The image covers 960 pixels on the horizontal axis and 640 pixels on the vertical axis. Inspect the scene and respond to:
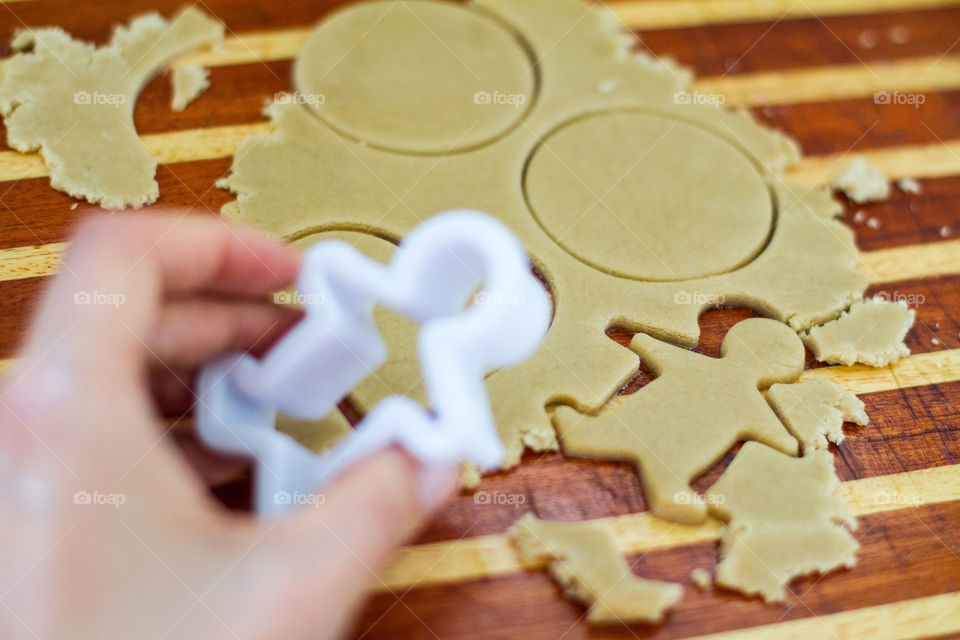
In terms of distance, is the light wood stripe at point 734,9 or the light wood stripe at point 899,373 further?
the light wood stripe at point 734,9

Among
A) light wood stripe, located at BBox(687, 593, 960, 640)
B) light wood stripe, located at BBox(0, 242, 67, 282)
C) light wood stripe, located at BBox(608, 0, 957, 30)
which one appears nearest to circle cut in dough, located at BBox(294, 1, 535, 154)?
light wood stripe, located at BBox(608, 0, 957, 30)

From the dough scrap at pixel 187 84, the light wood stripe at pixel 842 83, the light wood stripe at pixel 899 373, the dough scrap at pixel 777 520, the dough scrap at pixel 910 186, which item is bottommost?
the dough scrap at pixel 777 520

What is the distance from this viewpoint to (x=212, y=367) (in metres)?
0.84

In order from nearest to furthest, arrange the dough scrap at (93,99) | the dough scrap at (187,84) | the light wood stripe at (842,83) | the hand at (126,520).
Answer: the hand at (126,520) < the dough scrap at (93,99) < the dough scrap at (187,84) < the light wood stripe at (842,83)

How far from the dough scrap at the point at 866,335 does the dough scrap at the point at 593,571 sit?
351 mm

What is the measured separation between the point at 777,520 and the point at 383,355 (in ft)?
1.39

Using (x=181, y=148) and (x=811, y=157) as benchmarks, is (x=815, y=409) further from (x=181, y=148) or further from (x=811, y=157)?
(x=181, y=148)

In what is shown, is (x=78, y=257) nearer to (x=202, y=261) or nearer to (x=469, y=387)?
(x=202, y=261)

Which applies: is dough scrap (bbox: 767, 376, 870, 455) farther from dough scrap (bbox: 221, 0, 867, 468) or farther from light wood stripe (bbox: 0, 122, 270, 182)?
light wood stripe (bbox: 0, 122, 270, 182)

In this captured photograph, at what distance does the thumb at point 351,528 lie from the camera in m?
0.62

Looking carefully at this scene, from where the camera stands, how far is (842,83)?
4.41 feet

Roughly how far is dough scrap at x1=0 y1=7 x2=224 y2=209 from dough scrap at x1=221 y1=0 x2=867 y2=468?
135mm

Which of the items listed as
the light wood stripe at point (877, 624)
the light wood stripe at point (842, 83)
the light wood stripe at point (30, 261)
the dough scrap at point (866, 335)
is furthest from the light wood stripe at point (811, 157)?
the light wood stripe at point (877, 624)

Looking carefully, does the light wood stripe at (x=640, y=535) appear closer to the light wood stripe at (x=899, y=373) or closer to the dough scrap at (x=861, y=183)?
the light wood stripe at (x=899, y=373)
